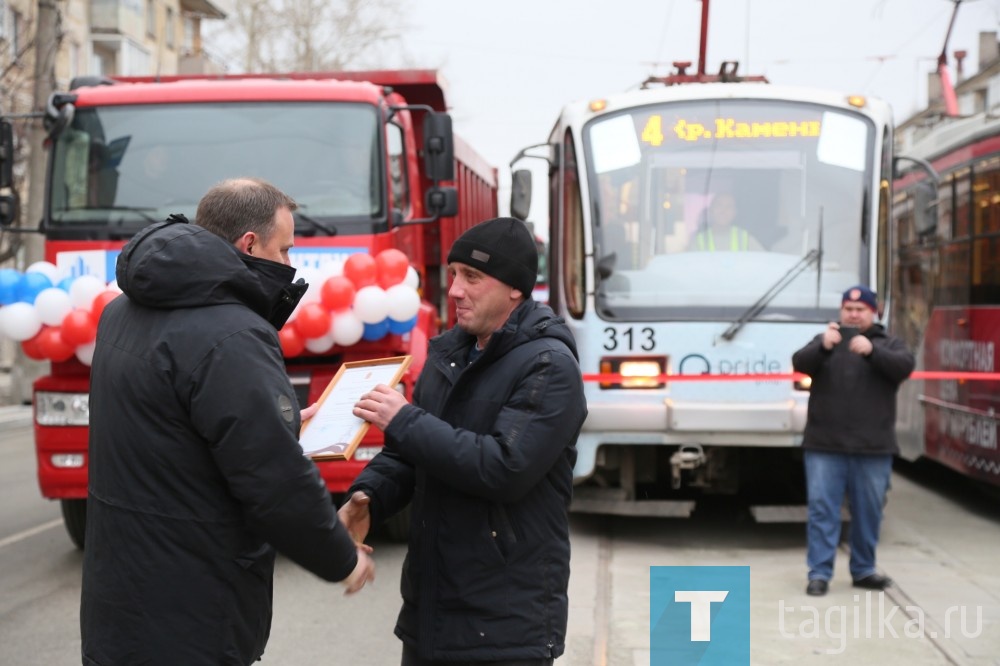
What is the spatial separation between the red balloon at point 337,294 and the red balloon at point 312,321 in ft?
0.23

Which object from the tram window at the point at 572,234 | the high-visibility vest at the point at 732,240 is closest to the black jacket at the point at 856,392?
the high-visibility vest at the point at 732,240

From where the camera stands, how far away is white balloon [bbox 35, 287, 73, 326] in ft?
23.5

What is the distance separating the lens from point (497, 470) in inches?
120

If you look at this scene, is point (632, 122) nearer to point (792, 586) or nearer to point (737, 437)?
point (737, 437)

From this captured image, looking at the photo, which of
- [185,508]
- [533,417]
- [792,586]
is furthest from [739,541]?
[185,508]

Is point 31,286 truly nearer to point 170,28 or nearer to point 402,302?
point 402,302

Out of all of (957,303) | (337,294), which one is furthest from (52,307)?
(957,303)

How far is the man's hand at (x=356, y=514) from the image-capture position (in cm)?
332

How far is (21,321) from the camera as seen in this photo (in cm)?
716

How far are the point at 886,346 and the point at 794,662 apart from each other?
2099 mm

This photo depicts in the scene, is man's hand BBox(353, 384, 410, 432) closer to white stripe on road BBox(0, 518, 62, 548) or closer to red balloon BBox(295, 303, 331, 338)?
red balloon BBox(295, 303, 331, 338)

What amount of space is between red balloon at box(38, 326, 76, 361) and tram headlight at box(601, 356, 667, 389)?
140 inches

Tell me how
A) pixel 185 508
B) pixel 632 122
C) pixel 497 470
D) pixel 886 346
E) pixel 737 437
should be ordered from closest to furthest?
pixel 185 508 < pixel 497 470 < pixel 886 346 < pixel 737 437 < pixel 632 122

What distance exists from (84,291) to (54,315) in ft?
0.71
